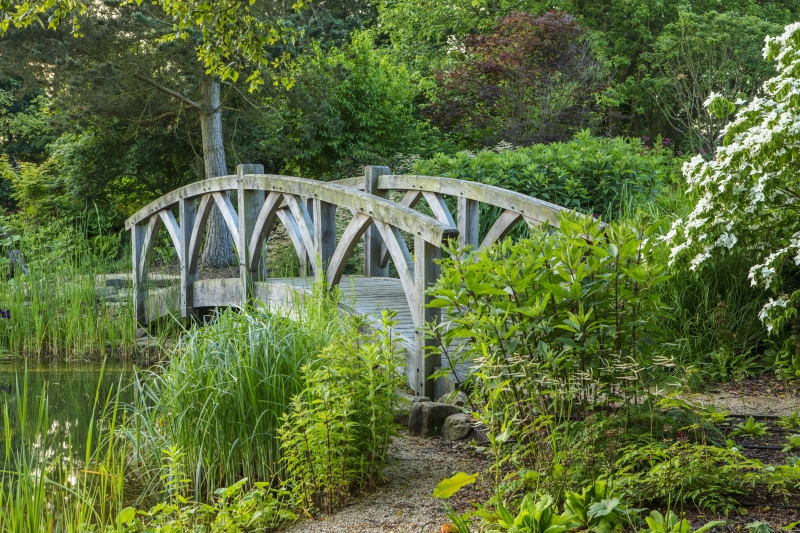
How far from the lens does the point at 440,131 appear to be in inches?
601

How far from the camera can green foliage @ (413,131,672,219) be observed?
8.16 metres

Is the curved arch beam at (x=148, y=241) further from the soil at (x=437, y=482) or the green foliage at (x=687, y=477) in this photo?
the green foliage at (x=687, y=477)

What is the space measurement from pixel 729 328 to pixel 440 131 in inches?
427

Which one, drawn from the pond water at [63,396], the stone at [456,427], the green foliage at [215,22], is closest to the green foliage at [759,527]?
the stone at [456,427]

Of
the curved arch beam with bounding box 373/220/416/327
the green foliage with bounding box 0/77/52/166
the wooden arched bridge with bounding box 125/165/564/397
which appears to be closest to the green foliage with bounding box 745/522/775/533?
the wooden arched bridge with bounding box 125/165/564/397

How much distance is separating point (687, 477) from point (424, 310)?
7.94 ft

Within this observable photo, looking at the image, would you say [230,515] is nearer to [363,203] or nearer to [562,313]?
[562,313]

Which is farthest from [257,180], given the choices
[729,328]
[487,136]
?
[487,136]

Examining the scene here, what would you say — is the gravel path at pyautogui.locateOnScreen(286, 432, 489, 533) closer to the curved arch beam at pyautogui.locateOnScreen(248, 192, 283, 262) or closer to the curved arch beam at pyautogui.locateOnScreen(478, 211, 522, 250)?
the curved arch beam at pyautogui.locateOnScreen(478, 211, 522, 250)

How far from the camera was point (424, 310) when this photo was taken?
476 cm

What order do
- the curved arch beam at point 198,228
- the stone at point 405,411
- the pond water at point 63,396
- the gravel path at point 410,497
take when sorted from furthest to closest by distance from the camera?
the curved arch beam at point 198,228, the pond water at point 63,396, the stone at point 405,411, the gravel path at point 410,497

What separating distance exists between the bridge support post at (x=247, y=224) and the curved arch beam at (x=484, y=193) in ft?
3.68

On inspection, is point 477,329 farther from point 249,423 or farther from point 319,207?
point 319,207

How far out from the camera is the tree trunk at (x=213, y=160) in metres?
12.1
